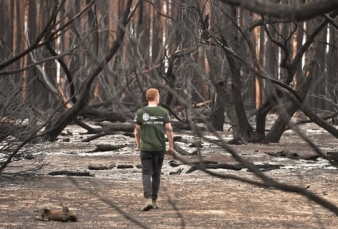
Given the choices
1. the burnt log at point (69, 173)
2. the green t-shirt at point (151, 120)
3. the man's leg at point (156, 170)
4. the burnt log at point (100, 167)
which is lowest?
the burnt log at point (100, 167)

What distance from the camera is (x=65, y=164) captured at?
16.9 meters

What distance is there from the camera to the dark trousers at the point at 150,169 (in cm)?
984

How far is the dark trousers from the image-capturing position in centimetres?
984

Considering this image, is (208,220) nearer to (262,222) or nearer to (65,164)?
(262,222)

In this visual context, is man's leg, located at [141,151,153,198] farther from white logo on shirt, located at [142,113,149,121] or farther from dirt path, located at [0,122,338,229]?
white logo on shirt, located at [142,113,149,121]

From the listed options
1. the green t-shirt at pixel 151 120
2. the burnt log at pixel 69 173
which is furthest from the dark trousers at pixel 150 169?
the burnt log at pixel 69 173

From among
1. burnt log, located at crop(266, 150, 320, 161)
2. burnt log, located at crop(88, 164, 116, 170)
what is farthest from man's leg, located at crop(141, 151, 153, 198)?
burnt log, located at crop(266, 150, 320, 161)

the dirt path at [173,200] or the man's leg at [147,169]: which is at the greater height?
the man's leg at [147,169]

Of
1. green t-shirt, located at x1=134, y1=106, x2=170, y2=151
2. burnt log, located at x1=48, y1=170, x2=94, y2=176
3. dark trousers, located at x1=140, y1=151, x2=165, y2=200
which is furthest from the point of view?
burnt log, located at x1=48, y1=170, x2=94, y2=176

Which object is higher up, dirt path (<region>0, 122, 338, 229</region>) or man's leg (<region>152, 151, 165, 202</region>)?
man's leg (<region>152, 151, 165, 202</region>)

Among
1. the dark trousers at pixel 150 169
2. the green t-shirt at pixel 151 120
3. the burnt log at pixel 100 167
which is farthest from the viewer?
the burnt log at pixel 100 167

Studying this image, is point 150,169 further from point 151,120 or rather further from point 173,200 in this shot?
point 173,200

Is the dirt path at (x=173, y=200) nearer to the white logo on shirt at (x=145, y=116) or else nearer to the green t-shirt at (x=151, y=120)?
the green t-shirt at (x=151, y=120)

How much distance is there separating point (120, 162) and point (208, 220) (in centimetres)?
808
